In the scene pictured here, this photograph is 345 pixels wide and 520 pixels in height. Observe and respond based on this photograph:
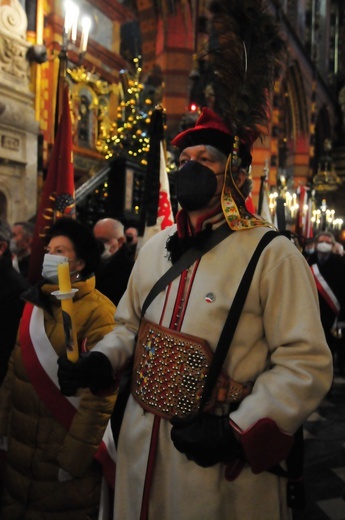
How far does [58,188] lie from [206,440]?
2863 millimetres

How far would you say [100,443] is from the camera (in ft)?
7.06

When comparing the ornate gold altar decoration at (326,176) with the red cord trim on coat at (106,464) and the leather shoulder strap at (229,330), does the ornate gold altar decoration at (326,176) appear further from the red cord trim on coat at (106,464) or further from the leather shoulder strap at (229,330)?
the leather shoulder strap at (229,330)

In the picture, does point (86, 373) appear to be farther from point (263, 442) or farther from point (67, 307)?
point (263, 442)

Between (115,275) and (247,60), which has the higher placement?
(247,60)

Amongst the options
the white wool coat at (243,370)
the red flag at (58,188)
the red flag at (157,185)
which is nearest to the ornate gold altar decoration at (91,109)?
the red flag at (157,185)

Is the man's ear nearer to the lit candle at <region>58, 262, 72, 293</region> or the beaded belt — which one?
the beaded belt

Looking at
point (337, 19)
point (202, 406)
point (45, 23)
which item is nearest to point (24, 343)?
point (202, 406)

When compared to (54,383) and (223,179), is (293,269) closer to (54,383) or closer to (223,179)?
(223,179)

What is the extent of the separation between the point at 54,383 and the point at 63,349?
158 millimetres

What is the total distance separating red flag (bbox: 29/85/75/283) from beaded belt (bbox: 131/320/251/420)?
221 cm

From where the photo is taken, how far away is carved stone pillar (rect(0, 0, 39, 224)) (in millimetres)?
8680

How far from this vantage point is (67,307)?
1.25 m

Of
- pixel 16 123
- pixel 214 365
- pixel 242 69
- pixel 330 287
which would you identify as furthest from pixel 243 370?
pixel 16 123

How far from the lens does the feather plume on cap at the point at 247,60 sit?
1799 mm
